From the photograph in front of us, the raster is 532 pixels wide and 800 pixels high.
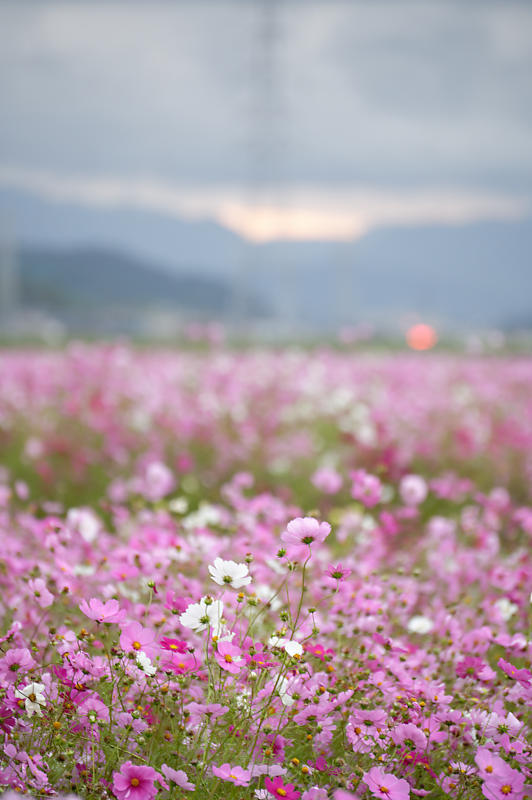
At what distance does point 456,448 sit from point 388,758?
4.03 metres

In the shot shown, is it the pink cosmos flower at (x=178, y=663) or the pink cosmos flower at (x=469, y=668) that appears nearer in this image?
the pink cosmos flower at (x=178, y=663)

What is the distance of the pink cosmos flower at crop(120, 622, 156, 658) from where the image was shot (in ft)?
4.57

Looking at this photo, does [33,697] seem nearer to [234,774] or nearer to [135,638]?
[135,638]

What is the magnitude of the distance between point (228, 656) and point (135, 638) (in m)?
0.21

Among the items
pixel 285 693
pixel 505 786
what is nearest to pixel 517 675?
pixel 505 786

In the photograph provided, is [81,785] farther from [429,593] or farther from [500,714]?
[429,593]

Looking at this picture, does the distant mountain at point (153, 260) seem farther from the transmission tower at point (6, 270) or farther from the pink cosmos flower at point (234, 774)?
the pink cosmos flower at point (234, 774)

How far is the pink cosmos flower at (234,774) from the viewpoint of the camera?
1.24 metres

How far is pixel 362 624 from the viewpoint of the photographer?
1.85m

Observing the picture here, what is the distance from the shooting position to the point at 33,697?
139cm

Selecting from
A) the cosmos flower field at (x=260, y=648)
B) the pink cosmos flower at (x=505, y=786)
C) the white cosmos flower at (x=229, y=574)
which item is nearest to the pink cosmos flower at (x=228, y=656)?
the cosmos flower field at (x=260, y=648)

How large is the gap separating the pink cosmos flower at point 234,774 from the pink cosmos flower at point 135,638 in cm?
27

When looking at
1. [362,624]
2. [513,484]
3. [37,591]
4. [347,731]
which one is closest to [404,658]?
[362,624]

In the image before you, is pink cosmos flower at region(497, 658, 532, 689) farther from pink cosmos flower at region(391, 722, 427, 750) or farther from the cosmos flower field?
pink cosmos flower at region(391, 722, 427, 750)
